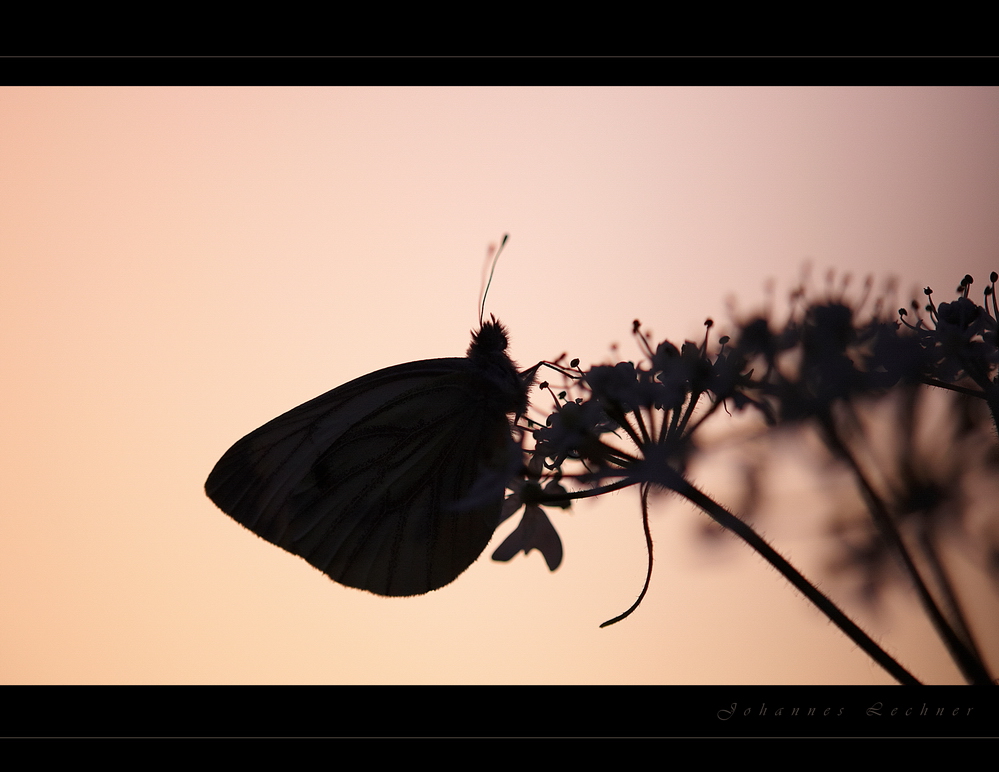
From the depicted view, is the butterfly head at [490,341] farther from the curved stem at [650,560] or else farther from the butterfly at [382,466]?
the curved stem at [650,560]

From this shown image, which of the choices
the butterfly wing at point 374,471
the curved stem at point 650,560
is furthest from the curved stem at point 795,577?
the butterfly wing at point 374,471

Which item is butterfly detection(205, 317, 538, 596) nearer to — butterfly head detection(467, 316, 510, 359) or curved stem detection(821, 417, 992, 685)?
butterfly head detection(467, 316, 510, 359)

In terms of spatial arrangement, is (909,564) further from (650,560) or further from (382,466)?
(382,466)

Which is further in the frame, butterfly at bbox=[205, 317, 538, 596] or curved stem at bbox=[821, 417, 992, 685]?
butterfly at bbox=[205, 317, 538, 596]

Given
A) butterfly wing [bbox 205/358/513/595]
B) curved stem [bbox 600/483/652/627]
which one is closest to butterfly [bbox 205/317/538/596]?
butterfly wing [bbox 205/358/513/595]
